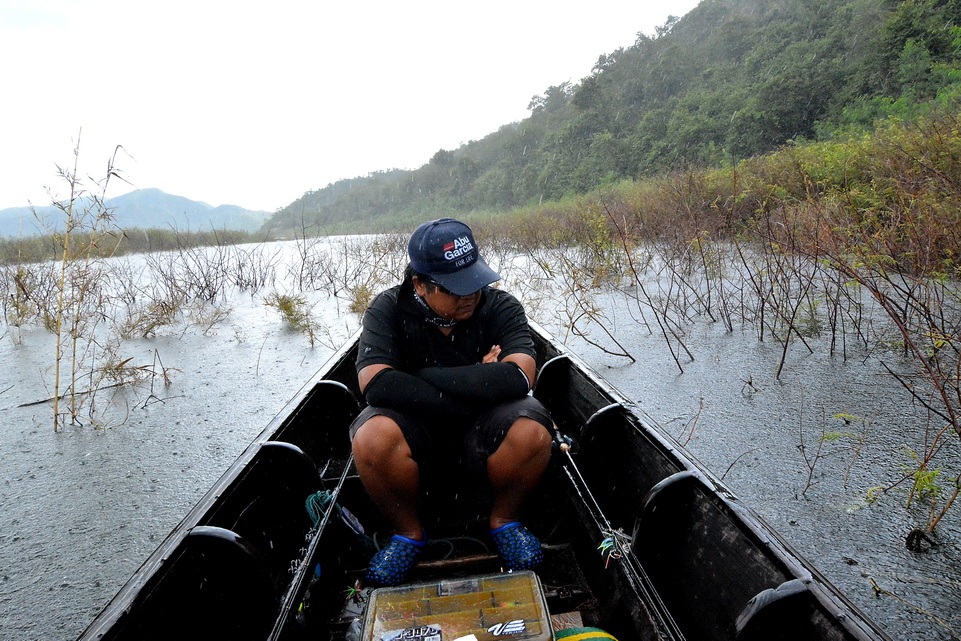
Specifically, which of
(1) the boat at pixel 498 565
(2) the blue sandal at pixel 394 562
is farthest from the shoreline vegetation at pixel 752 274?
(2) the blue sandal at pixel 394 562

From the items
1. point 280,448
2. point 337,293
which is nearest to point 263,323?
point 337,293

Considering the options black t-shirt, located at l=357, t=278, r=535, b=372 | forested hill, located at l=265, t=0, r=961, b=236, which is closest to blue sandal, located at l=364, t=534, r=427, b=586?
black t-shirt, located at l=357, t=278, r=535, b=372

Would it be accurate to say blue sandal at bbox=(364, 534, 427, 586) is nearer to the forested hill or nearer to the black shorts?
the black shorts

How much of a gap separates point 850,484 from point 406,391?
2232 millimetres

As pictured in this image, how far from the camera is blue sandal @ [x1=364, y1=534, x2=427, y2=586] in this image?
169 cm

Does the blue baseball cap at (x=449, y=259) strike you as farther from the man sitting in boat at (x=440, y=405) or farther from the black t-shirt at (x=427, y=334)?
the black t-shirt at (x=427, y=334)

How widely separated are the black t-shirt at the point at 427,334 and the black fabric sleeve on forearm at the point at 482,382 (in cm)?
14

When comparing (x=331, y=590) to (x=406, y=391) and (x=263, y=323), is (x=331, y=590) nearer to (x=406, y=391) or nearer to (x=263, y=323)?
(x=406, y=391)

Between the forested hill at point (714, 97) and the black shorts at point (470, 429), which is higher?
the forested hill at point (714, 97)

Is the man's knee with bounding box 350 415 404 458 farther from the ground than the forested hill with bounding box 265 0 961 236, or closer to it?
closer to it

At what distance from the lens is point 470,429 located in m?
1.95

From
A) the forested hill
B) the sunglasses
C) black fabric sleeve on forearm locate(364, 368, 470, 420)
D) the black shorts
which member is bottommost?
the black shorts

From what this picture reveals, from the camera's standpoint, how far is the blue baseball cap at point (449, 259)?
6.07 feet

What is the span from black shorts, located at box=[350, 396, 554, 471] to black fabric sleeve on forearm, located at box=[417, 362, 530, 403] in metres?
0.05
